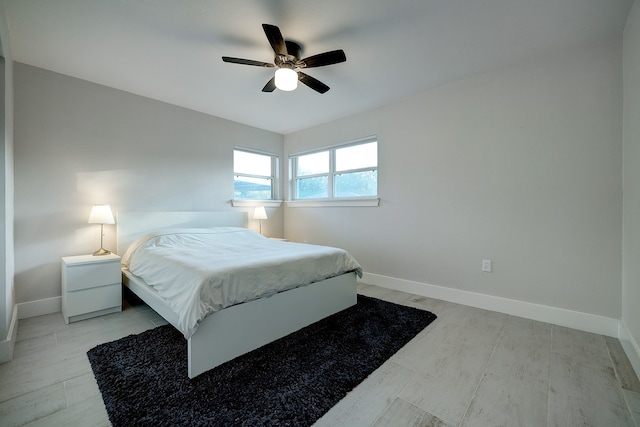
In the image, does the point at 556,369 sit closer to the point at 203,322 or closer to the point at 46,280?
the point at 203,322

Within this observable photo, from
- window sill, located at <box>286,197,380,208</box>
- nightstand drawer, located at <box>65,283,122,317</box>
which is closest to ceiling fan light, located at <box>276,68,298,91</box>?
window sill, located at <box>286,197,380,208</box>

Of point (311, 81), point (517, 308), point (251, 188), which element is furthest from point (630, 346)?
point (251, 188)

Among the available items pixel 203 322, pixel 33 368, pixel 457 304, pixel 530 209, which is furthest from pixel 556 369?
pixel 33 368

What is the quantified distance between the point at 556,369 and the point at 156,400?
7.58 ft

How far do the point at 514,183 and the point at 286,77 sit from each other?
225 cm

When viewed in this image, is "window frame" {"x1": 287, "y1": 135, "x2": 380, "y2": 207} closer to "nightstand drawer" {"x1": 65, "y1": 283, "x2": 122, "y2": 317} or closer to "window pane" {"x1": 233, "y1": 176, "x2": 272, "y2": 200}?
"window pane" {"x1": 233, "y1": 176, "x2": 272, "y2": 200}

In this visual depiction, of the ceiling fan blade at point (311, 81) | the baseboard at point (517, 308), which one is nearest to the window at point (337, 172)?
the baseboard at point (517, 308)

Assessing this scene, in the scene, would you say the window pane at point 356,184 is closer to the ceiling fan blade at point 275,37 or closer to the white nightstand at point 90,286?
the ceiling fan blade at point 275,37

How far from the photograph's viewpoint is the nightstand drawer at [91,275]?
2322mm

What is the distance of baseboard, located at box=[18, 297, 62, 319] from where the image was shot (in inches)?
96.3

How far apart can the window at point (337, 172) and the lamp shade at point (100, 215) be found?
2.62 m

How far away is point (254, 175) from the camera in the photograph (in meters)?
4.43

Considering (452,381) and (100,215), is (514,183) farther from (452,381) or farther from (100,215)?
(100,215)

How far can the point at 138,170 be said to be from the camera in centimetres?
Answer: 316
